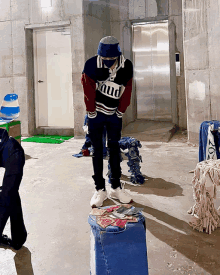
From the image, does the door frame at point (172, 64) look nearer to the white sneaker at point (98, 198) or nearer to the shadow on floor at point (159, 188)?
the shadow on floor at point (159, 188)

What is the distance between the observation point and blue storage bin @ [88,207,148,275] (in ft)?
6.08

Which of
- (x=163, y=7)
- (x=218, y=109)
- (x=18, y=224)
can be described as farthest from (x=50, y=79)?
(x=18, y=224)

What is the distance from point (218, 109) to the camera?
6.13 m

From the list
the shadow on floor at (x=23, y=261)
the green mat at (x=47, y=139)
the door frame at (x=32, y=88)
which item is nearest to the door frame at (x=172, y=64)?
the door frame at (x=32, y=88)

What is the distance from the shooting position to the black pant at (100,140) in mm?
3443

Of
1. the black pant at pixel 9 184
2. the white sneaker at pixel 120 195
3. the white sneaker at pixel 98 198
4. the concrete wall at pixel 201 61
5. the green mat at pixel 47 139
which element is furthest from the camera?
the green mat at pixel 47 139

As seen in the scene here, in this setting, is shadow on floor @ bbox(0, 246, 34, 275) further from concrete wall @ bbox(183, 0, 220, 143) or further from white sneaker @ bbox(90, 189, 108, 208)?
concrete wall @ bbox(183, 0, 220, 143)

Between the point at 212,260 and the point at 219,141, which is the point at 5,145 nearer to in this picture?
the point at 212,260

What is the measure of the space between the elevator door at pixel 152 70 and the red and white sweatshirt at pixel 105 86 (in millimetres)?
5850

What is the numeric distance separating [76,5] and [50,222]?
6537 millimetres

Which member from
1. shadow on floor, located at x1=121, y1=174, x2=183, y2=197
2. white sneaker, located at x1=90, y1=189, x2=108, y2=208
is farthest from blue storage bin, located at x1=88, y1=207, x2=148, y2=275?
shadow on floor, located at x1=121, y1=174, x2=183, y2=197

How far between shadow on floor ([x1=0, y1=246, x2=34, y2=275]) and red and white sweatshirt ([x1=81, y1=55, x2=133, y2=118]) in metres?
1.52

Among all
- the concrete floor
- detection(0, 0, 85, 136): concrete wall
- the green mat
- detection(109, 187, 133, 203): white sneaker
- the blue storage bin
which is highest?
detection(0, 0, 85, 136): concrete wall

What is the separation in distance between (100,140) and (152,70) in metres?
6.09
